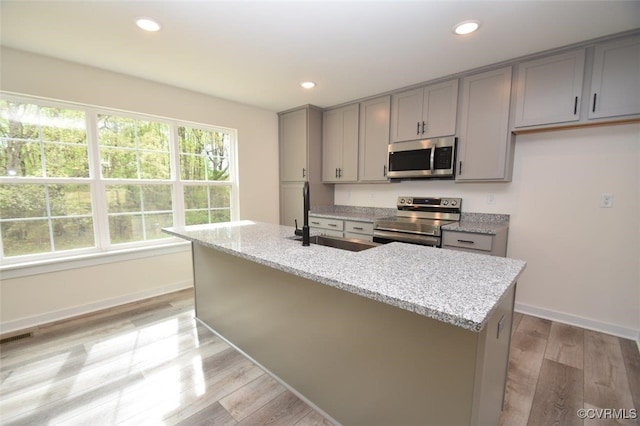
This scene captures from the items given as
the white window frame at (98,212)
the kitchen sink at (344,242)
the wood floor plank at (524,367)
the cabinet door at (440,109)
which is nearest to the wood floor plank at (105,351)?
the white window frame at (98,212)

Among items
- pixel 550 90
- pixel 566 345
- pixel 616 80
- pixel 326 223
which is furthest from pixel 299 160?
pixel 566 345

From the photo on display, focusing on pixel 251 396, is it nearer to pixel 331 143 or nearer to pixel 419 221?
pixel 419 221

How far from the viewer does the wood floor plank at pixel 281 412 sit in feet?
4.81

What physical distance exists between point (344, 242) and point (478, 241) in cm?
135

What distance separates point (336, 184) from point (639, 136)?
3.10 metres

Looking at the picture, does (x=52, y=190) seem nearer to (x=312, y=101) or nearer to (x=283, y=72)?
(x=283, y=72)

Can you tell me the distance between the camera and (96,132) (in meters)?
2.68

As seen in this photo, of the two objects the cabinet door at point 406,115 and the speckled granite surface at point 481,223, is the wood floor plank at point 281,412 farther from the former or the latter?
the cabinet door at point 406,115

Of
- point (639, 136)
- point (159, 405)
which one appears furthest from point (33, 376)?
point (639, 136)

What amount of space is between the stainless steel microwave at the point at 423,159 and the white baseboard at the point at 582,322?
153 cm

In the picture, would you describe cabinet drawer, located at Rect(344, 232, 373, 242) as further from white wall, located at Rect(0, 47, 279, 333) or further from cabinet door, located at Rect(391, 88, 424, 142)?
white wall, located at Rect(0, 47, 279, 333)

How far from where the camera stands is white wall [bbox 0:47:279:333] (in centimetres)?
231

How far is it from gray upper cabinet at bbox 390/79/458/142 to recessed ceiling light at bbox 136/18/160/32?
238 cm

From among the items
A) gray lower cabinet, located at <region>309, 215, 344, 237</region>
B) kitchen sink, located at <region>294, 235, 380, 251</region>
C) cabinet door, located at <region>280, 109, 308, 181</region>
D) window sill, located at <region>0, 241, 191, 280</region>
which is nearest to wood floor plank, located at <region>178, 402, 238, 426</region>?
kitchen sink, located at <region>294, 235, 380, 251</region>
